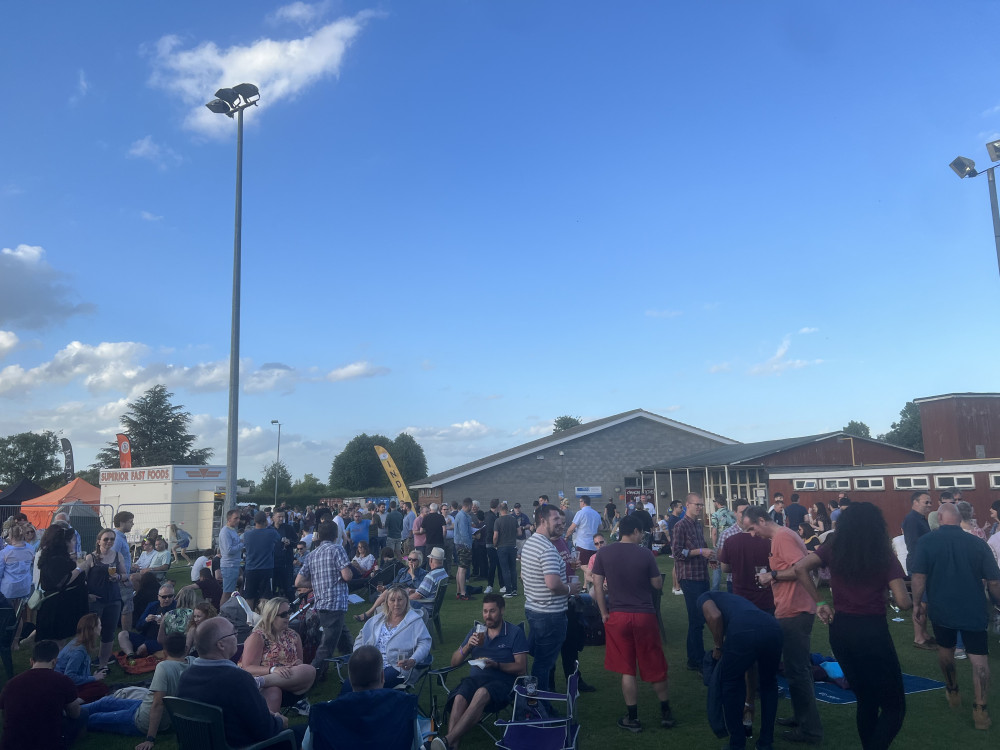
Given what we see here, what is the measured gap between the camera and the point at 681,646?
8.21 metres

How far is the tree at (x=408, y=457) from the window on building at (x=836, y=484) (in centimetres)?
6207

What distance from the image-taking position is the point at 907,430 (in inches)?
2360

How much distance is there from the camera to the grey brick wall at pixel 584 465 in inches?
1155

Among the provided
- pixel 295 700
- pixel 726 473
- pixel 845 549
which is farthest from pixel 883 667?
pixel 726 473

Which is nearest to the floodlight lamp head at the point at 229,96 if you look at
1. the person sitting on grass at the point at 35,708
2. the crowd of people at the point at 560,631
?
the crowd of people at the point at 560,631

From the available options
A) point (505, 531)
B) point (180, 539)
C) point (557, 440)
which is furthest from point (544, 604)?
Answer: point (557, 440)

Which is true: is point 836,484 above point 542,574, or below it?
above

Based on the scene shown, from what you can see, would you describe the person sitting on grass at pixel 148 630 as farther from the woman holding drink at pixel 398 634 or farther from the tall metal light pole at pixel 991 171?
the tall metal light pole at pixel 991 171

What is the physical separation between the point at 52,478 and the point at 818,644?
250 ft

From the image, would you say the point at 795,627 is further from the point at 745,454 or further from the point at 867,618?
the point at 745,454

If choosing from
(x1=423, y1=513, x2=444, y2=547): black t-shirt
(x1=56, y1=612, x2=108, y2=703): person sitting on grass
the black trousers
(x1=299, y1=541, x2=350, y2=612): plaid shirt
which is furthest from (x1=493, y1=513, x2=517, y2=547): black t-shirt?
the black trousers

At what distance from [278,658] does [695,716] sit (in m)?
3.44

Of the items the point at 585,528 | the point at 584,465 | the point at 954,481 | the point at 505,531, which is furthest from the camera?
the point at 584,465

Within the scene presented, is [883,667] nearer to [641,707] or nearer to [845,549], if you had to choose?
[845,549]
